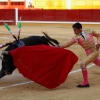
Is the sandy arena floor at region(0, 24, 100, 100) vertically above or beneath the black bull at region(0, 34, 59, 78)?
beneath

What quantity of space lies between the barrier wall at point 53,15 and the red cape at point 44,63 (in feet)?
43.8

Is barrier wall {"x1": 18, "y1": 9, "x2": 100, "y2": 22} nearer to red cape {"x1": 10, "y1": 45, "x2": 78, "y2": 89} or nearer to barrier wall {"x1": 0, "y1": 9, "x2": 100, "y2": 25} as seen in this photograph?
barrier wall {"x1": 0, "y1": 9, "x2": 100, "y2": 25}

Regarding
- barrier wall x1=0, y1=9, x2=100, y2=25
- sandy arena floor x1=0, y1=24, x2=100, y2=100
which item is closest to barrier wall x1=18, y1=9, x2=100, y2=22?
barrier wall x1=0, y1=9, x2=100, y2=25

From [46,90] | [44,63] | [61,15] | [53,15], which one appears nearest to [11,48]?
[44,63]

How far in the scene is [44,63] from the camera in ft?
14.7

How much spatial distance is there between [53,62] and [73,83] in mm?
478

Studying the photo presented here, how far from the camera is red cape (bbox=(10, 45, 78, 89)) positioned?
4.41 meters

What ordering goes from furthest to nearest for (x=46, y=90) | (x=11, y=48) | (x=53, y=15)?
(x=53, y=15) < (x=11, y=48) < (x=46, y=90)

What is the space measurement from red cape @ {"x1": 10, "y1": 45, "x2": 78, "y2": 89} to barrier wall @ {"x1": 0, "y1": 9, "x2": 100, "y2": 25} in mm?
13336

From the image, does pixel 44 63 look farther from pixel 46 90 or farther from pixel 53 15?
pixel 53 15

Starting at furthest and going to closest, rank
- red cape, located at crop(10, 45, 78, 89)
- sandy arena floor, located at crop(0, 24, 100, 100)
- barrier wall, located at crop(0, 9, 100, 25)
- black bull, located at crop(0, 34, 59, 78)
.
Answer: barrier wall, located at crop(0, 9, 100, 25) < black bull, located at crop(0, 34, 59, 78) < red cape, located at crop(10, 45, 78, 89) < sandy arena floor, located at crop(0, 24, 100, 100)

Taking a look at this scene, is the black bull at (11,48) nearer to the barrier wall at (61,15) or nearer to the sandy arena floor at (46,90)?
the sandy arena floor at (46,90)

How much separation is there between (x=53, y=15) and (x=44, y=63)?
14.4 meters

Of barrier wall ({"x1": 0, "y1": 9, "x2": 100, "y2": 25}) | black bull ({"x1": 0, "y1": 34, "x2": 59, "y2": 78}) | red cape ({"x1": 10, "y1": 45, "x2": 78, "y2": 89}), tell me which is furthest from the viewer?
barrier wall ({"x1": 0, "y1": 9, "x2": 100, "y2": 25})
